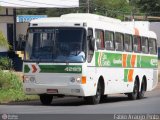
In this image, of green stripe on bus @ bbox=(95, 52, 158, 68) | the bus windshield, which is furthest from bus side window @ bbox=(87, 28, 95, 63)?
green stripe on bus @ bbox=(95, 52, 158, 68)

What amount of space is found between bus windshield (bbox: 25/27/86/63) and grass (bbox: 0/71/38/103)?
342 cm

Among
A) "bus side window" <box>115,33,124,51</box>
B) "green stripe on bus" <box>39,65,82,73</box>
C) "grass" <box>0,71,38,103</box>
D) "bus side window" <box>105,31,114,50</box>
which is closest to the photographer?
→ "green stripe on bus" <box>39,65,82,73</box>

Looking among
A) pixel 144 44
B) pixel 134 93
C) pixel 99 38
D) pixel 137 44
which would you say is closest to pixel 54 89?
pixel 99 38

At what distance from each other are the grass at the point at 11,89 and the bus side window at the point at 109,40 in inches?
163

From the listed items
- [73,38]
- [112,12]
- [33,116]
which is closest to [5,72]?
[73,38]

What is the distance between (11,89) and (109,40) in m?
5.81

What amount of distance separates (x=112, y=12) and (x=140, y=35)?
62128mm

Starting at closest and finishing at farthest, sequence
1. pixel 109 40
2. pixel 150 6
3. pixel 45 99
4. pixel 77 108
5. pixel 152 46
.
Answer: pixel 77 108
pixel 45 99
pixel 109 40
pixel 152 46
pixel 150 6

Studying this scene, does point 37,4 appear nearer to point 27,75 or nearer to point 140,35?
point 140,35

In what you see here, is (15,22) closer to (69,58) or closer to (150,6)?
(69,58)

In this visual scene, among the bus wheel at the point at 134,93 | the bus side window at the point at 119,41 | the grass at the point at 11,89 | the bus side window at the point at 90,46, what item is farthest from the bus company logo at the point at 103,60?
the grass at the point at 11,89

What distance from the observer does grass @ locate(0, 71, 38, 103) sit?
25.6m

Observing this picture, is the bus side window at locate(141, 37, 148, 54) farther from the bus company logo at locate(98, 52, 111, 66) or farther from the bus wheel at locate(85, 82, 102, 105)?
the bus wheel at locate(85, 82, 102, 105)

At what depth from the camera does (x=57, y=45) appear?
2209 centimetres
